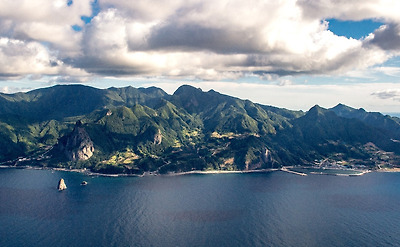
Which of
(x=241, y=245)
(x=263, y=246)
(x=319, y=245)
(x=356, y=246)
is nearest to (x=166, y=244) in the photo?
(x=241, y=245)

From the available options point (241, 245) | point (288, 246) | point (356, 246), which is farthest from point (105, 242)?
point (356, 246)

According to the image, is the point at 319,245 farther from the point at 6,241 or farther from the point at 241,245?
the point at 6,241

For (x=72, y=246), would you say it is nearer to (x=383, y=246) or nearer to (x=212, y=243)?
(x=212, y=243)

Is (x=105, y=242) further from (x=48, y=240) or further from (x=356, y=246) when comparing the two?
(x=356, y=246)

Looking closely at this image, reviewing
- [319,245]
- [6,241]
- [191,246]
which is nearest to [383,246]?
[319,245]

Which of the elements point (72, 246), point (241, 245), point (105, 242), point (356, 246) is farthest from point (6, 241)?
point (356, 246)

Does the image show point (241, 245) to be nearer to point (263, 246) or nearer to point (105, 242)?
point (263, 246)
